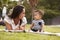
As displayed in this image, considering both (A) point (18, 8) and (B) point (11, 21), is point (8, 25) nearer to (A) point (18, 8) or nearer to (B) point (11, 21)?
(B) point (11, 21)

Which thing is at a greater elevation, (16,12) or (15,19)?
(16,12)

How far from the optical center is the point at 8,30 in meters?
8.26

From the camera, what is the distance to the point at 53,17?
28609mm

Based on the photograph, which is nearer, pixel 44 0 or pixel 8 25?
pixel 8 25

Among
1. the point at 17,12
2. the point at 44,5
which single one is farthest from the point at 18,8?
the point at 44,5

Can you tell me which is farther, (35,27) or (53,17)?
(53,17)

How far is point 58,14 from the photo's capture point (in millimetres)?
27719

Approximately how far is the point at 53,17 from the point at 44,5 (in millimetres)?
1972

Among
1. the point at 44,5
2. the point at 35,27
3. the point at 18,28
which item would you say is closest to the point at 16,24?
the point at 18,28

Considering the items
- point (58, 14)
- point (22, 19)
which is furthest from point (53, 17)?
point (22, 19)

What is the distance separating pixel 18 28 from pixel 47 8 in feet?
65.4

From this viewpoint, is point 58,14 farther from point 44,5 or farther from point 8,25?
point 8,25

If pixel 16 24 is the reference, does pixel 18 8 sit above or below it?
above

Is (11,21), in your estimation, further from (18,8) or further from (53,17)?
(53,17)
